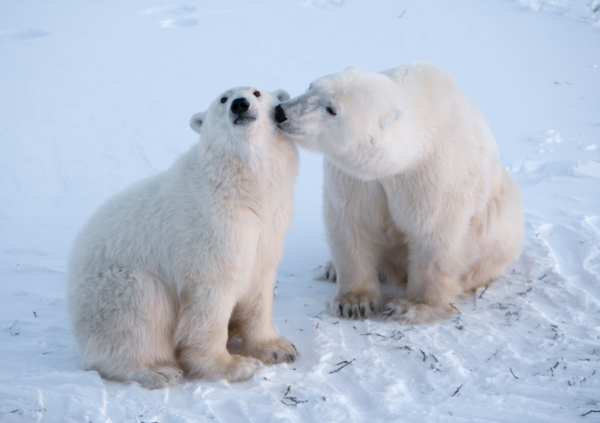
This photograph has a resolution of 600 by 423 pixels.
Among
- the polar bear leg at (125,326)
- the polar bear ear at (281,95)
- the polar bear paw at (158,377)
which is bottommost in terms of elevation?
the polar bear paw at (158,377)

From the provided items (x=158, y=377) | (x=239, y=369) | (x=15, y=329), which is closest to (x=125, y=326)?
(x=158, y=377)

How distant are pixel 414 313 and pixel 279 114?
5.64ft

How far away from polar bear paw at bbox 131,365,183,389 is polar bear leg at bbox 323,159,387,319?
1.37 meters

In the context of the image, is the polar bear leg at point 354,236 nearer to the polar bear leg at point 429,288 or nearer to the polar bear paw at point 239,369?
the polar bear leg at point 429,288

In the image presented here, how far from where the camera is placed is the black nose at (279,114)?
129 inches

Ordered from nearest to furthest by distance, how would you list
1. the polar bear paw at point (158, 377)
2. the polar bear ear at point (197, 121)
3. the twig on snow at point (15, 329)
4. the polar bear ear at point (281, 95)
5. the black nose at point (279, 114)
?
the polar bear paw at point (158, 377), the black nose at point (279, 114), the polar bear ear at point (197, 121), the polar bear ear at point (281, 95), the twig on snow at point (15, 329)

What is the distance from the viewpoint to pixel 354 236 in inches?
171

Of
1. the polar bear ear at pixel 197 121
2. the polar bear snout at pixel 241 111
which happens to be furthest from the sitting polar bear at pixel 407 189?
the polar bear ear at pixel 197 121

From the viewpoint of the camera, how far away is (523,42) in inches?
432

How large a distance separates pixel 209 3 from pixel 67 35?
299cm

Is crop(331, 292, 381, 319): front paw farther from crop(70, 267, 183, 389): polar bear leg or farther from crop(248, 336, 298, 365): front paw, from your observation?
crop(70, 267, 183, 389): polar bear leg

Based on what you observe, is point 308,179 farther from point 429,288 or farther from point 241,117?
point 241,117

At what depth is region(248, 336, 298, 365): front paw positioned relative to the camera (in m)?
3.55

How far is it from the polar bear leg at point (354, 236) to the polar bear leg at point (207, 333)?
114 centimetres
